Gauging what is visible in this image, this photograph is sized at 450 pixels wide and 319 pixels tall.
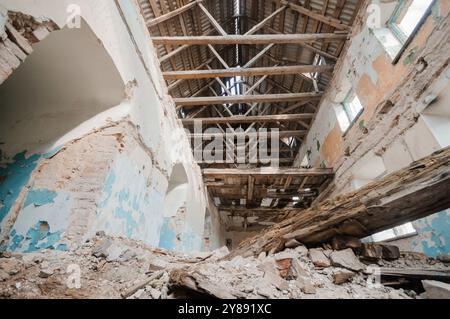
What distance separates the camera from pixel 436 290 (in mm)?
1158

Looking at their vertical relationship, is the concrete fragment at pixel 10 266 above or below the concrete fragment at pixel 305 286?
above

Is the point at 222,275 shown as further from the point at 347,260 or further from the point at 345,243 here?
A: the point at 345,243

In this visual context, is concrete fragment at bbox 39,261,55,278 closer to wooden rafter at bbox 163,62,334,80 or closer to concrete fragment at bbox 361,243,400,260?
concrete fragment at bbox 361,243,400,260

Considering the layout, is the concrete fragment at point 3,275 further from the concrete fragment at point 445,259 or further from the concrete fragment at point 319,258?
the concrete fragment at point 445,259

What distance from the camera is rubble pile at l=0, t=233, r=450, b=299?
135cm

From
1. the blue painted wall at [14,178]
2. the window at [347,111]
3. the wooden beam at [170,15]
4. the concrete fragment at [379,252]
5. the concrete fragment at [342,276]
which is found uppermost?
the wooden beam at [170,15]

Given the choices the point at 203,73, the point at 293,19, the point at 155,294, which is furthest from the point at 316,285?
the point at 293,19

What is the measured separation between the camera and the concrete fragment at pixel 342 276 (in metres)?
1.46

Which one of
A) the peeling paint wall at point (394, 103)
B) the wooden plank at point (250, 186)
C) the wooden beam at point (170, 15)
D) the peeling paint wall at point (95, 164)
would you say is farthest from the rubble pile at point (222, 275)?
the wooden beam at point (170, 15)

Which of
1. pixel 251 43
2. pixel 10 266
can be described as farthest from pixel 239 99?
pixel 10 266

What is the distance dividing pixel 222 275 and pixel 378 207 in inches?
48.2

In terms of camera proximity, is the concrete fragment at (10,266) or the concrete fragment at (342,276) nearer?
the concrete fragment at (342,276)

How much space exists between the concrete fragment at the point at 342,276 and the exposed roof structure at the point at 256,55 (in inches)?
175

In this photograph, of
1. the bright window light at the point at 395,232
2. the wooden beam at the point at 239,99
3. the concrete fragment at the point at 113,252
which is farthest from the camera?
the wooden beam at the point at 239,99
